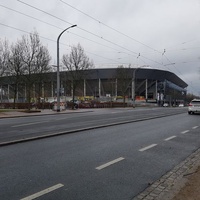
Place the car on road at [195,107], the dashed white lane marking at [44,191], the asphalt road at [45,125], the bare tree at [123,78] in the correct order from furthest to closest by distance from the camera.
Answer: the bare tree at [123,78]
the car on road at [195,107]
the asphalt road at [45,125]
the dashed white lane marking at [44,191]

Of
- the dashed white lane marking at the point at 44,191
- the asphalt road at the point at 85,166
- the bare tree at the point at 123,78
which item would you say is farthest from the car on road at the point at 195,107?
the bare tree at the point at 123,78

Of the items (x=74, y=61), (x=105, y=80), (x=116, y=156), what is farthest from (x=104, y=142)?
(x=105, y=80)

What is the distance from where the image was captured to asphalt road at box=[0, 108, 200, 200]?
459 cm

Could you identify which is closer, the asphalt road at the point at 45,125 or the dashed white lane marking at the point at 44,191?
the dashed white lane marking at the point at 44,191

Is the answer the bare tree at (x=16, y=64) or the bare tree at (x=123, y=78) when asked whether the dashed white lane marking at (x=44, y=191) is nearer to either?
the bare tree at (x=16, y=64)

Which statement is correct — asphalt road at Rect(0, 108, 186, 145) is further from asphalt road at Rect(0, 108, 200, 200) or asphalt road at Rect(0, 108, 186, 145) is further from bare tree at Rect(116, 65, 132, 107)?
bare tree at Rect(116, 65, 132, 107)

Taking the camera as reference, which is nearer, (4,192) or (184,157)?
(4,192)

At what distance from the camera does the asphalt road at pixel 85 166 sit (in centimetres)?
459

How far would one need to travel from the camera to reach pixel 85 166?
6.18 meters

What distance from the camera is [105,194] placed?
4.48 meters

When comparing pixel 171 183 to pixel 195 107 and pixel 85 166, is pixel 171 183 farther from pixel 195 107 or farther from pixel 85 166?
pixel 195 107

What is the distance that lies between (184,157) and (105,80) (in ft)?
306

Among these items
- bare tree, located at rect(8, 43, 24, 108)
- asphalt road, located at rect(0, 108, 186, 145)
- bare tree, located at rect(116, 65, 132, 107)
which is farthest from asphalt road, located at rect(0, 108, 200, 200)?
bare tree, located at rect(116, 65, 132, 107)

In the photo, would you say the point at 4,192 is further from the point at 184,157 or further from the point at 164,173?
the point at 184,157
